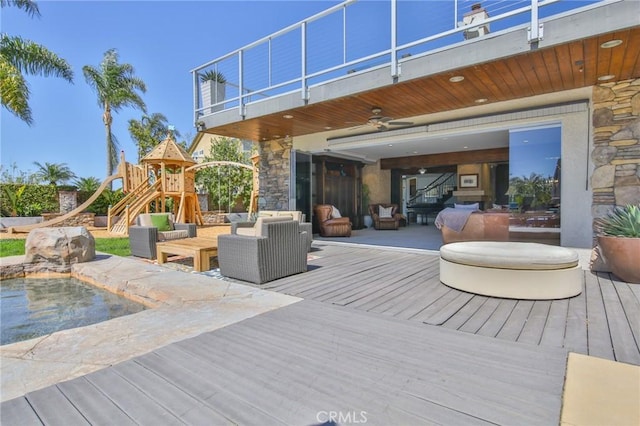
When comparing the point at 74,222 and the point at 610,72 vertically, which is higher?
the point at 610,72

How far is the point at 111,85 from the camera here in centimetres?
1652

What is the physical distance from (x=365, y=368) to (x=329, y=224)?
283 inches

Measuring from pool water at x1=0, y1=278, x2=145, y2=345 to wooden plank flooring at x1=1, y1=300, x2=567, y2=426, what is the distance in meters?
1.78

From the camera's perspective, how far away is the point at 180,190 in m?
12.1

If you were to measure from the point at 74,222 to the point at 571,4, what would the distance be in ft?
51.4

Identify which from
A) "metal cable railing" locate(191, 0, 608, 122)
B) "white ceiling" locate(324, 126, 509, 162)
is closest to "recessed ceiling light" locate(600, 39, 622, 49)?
"metal cable railing" locate(191, 0, 608, 122)

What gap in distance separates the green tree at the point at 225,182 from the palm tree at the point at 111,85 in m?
5.09

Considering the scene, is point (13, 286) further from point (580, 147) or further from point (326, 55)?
point (580, 147)

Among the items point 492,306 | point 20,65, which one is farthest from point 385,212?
point 20,65

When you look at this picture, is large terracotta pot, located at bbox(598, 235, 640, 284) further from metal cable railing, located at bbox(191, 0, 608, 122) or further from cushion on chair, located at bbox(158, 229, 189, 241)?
cushion on chair, located at bbox(158, 229, 189, 241)

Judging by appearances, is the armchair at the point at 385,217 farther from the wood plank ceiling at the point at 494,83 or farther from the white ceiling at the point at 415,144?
the wood plank ceiling at the point at 494,83

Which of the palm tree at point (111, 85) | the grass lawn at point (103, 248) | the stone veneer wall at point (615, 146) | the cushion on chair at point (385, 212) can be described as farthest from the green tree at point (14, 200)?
the stone veneer wall at point (615, 146)

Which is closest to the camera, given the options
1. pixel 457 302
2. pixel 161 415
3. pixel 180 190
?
pixel 161 415

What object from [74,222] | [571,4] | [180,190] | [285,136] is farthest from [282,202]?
[74,222]
